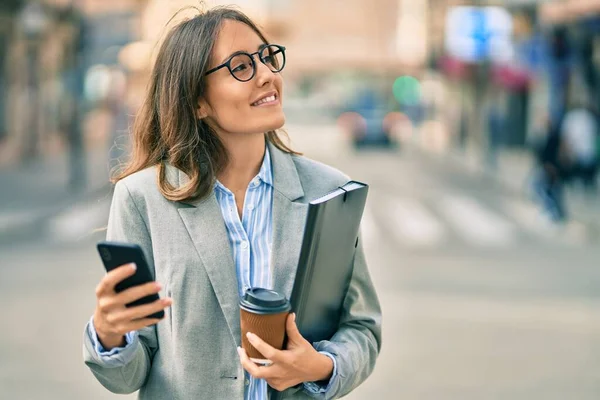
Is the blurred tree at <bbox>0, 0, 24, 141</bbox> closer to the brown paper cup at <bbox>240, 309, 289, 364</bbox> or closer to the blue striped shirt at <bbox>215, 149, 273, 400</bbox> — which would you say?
the blue striped shirt at <bbox>215, 149, 273, 400</bbox>

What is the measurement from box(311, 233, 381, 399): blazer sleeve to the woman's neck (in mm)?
323

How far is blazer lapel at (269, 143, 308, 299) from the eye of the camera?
2.10m

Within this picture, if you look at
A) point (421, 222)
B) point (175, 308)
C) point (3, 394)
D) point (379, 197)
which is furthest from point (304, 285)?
point (379, 197)

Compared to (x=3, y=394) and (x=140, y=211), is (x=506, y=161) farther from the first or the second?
(x=140, y=211)

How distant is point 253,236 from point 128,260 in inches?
15.5

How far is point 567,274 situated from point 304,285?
8813 mm

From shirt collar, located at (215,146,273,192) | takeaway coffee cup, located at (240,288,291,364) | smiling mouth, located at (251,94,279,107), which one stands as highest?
smiling mouth, located at (251,94,279,107)

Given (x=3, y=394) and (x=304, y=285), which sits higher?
(x=304, y=285)

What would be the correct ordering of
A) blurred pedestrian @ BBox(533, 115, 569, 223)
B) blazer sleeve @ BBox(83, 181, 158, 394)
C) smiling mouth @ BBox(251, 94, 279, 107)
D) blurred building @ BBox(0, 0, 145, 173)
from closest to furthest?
blazer sleeve @ BBox(83, 181, 158, 394), smiling mouth @ BBox(251, 94, 279, 107), blurred pedestrian @ BBox(533, 115, 569, 223), blurred building @ BBox(0, 0, 145, 173)

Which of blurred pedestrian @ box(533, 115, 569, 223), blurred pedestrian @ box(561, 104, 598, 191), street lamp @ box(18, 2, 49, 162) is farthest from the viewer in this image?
street lamp @ box(18, 2, 49, 162)

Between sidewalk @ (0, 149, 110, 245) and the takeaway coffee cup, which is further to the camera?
sidewalk @ (0, 149, 110, 245)

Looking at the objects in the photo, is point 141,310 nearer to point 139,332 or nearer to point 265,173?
point 139,332

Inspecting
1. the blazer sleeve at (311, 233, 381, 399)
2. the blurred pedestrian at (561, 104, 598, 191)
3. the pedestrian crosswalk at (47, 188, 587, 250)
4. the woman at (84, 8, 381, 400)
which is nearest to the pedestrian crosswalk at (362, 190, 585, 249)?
the pedestrian crosswalk at (47, 188, 587, 250)

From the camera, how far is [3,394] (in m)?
5.96
